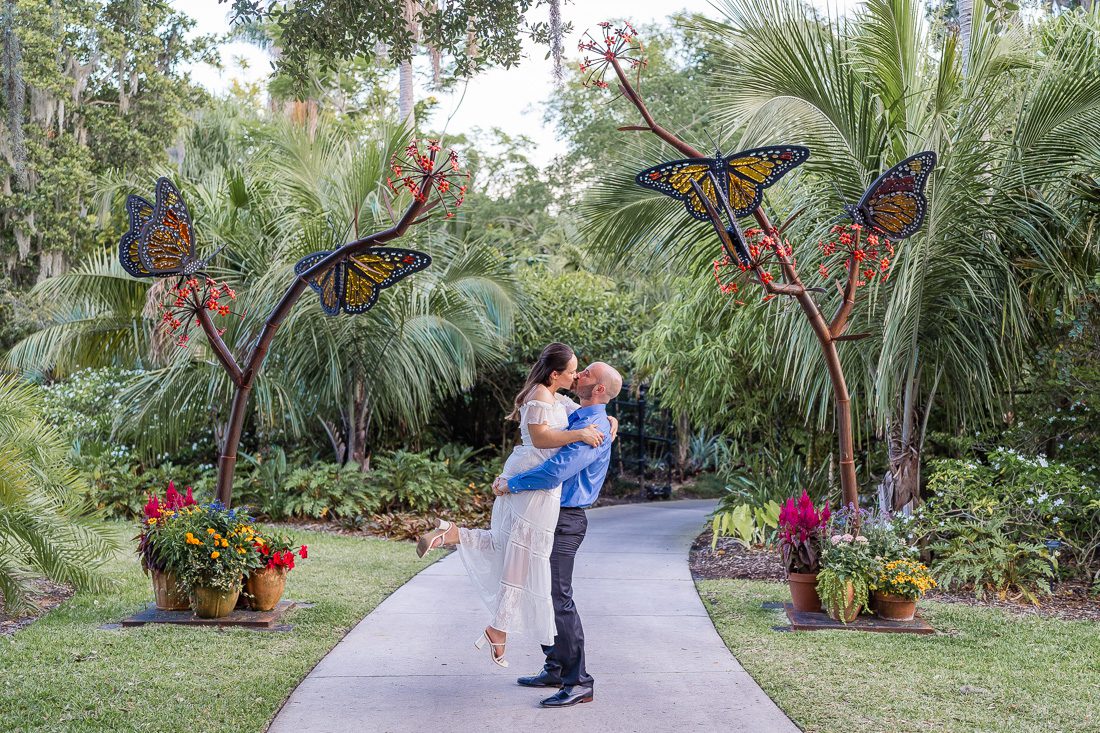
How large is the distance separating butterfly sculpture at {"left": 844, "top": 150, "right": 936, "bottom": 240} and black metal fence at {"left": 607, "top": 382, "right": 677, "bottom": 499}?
31.2 ft

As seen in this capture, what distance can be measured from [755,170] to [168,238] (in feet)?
11.9

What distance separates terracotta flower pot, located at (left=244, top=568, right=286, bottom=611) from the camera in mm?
6203

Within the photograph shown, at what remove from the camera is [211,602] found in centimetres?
600

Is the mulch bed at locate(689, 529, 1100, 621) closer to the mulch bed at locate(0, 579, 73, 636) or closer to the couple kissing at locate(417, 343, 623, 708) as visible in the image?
the couple kissing at locate(417, 343, 623, 708)

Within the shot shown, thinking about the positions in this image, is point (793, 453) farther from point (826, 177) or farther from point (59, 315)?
point (59, 315)

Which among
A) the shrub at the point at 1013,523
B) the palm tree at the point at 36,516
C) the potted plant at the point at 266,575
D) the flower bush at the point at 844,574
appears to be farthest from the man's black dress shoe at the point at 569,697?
the shrub at the point at 1013,523

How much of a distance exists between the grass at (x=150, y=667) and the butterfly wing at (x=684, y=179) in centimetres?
341

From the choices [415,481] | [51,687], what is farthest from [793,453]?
[51,687]

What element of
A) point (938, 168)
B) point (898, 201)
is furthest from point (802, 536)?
point (938, 168)

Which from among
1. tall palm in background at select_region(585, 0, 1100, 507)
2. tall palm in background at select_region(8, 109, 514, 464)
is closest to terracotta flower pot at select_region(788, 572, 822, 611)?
tall palm in background at select_region(585, 0, 1100, 507)

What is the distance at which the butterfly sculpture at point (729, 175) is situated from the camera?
5.96m

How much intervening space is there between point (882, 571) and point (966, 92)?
12.8ft

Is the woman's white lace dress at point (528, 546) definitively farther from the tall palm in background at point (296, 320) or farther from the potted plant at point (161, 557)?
the tall palm in background at point (296, 320)

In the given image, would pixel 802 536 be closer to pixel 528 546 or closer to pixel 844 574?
pixel 844 574
